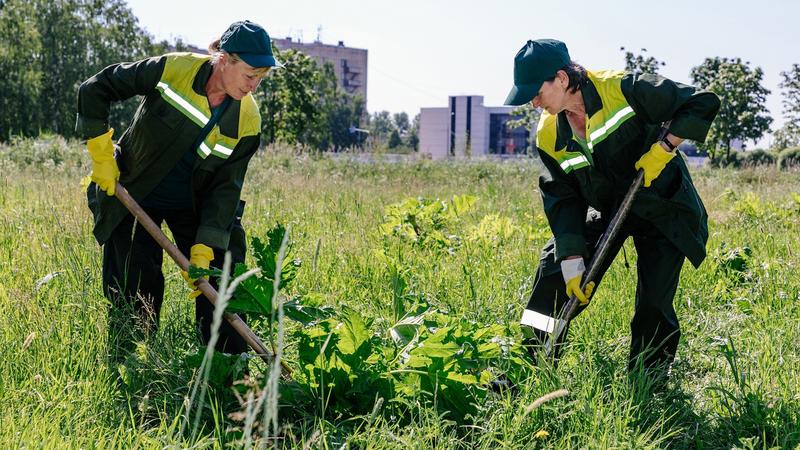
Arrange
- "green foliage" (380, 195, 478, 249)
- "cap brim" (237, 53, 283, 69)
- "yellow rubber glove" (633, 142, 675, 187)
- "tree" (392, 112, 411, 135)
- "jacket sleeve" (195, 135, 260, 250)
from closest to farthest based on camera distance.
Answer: "cap brim" (237, 53, 283, 69), "yellow rubber glove" (633, 142, 675, 187), "jacket sleeve" (195, 135, 260, 250), "green foliage" (380, 195, 478, 249), "tree" (392, 112, 411, 135)

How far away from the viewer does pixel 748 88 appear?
1057 inches

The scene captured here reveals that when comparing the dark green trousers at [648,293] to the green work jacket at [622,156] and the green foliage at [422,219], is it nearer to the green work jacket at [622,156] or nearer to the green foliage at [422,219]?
the green work jacket at [622,156]

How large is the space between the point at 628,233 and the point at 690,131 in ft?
1.89

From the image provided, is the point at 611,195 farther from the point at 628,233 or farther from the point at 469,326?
the point at 469,326

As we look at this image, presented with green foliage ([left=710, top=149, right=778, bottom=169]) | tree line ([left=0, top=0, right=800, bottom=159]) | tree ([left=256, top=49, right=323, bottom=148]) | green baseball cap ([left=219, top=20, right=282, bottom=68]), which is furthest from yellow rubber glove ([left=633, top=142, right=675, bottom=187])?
green foliage ([left=710, top=149, right=778, bottom=169])

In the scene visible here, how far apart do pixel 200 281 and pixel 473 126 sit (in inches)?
3112

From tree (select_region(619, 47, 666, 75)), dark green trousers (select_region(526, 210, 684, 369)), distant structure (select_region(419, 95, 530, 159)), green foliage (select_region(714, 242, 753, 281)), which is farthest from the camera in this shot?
distant structure (select_region(419, 95, 530, 159))

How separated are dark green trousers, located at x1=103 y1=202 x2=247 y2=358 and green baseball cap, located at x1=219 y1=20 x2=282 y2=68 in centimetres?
82

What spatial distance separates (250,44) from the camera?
2914 mm

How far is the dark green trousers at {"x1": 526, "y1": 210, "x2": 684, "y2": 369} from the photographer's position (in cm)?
324

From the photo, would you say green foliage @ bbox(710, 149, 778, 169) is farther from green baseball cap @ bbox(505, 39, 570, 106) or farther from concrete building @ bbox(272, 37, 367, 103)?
concrete building @ bbox(272, 37, 367, 103)

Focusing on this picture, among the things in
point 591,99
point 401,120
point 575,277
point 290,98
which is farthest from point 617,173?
point 401,120

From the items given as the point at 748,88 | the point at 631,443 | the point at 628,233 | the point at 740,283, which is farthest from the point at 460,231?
the point at 748,88

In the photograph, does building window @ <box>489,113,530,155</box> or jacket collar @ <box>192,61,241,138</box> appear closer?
jacket collar @ <box>192,61,241,138</box>
